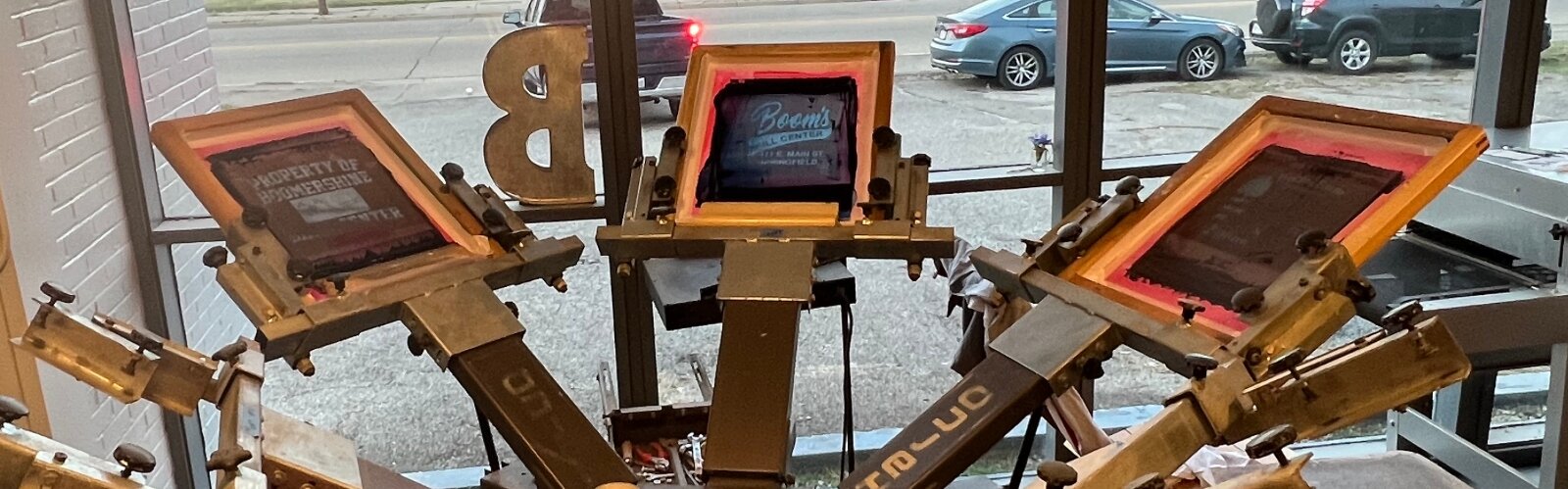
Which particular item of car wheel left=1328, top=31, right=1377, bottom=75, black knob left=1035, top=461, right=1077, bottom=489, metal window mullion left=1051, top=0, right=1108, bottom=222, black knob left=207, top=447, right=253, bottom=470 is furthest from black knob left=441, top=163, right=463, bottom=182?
car wheel left=1328, top=31, right=1377, bottom=75

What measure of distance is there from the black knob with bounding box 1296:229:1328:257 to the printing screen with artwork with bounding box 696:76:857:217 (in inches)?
26.0

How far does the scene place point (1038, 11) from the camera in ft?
10.1

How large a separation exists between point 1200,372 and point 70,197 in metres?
2.16

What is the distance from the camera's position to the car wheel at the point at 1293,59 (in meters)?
3.29

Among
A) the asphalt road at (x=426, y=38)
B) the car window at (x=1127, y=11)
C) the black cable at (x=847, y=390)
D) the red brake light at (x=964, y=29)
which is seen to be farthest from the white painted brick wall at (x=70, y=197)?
the car window at (x=1127, y=11)

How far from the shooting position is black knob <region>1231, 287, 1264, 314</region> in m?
1.48

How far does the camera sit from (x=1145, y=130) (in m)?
3.20

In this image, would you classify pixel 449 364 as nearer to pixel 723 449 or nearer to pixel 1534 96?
pixel 723 449

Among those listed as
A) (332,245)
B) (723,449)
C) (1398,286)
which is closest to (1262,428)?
(723,449)

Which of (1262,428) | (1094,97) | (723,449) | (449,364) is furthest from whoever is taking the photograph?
(1094,97)

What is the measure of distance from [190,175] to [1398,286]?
2.39 metres

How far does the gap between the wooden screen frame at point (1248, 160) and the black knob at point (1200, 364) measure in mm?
82

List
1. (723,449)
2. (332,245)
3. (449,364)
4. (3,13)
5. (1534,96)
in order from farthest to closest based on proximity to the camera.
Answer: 1. (1534,96)
2. (3,13)
3. (332,245)
4. (449,364)
5. (723,449)

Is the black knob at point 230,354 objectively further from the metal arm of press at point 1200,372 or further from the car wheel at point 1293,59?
the car wheel at point 1293,59
